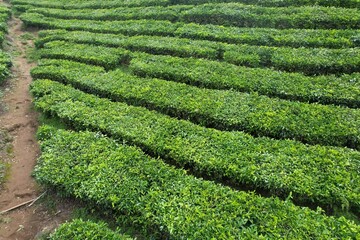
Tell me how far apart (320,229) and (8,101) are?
1247 centimetres

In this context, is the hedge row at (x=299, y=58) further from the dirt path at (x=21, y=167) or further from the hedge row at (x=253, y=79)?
the dirt path at (x=21, y=167)

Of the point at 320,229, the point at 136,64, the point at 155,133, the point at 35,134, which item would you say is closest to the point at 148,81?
the point at 136,64

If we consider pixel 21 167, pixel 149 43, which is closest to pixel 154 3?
pixel 149 43

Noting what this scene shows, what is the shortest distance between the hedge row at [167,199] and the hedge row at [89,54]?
18.7ft

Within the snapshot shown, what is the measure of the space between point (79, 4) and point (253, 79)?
1704cm

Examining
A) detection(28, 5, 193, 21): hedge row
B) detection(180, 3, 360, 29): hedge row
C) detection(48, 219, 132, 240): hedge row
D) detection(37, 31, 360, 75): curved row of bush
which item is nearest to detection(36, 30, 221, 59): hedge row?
detection(37, 31, 360, 75): curved row of bush

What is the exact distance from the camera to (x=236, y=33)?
46.2 ft

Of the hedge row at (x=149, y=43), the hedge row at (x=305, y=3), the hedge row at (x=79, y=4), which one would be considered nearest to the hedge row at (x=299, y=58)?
the hedge row at (x=149, y=43)

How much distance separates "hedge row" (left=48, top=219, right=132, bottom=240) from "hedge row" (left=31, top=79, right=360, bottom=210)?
2.59m

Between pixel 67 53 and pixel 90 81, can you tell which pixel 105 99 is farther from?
pixel 67 53

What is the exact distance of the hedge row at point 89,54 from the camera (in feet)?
44.8

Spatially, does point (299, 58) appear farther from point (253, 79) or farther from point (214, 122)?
point (214, 122)

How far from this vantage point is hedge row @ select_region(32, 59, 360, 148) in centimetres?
826

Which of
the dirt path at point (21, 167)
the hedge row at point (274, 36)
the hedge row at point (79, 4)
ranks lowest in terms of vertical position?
the dirt path at point (21, 167)
